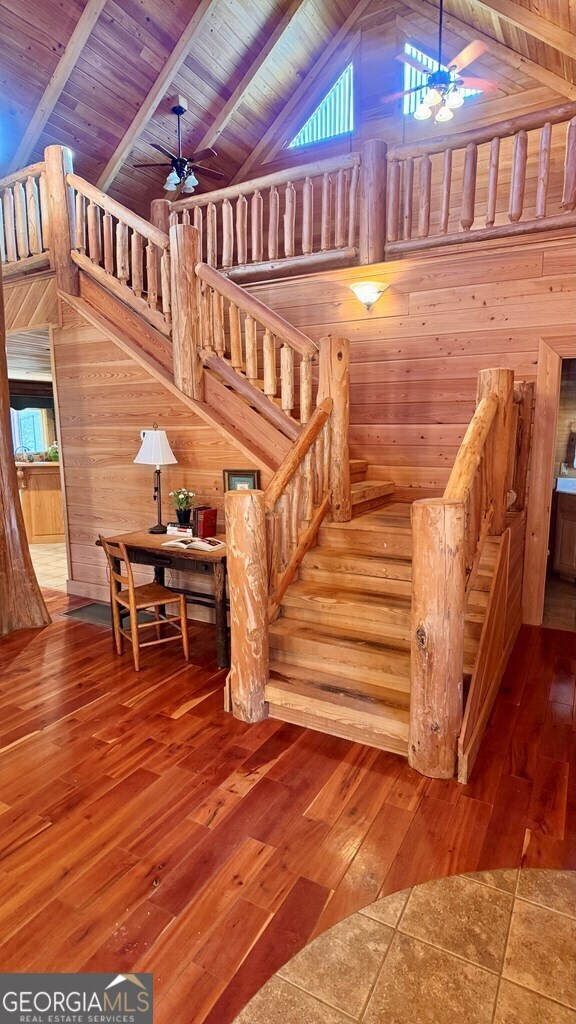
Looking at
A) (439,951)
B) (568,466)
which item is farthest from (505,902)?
(568,466)

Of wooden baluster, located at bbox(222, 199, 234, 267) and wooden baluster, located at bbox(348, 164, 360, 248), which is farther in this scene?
wooden baluster, located at bbox(222, 199, 234, 267)

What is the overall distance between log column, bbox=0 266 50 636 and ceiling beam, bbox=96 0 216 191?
10.2ft

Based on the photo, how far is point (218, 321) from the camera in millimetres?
4035

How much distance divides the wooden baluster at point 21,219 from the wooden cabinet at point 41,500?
3.25 metres

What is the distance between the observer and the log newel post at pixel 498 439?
9.98 feet

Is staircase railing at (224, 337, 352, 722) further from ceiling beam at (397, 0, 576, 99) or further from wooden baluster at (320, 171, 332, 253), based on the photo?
ceiling beam at (397, 0, 576, 99)

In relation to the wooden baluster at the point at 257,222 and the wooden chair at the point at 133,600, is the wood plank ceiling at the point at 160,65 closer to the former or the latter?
the wooden baluster at the point at 257,222

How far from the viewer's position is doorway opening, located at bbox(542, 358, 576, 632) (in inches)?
186

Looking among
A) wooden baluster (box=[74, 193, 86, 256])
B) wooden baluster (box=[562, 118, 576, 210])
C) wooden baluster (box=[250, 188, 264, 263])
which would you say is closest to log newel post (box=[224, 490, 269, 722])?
wooden baluster (box=[562, 118, 576, 210])

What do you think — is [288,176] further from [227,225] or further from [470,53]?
[470,53]

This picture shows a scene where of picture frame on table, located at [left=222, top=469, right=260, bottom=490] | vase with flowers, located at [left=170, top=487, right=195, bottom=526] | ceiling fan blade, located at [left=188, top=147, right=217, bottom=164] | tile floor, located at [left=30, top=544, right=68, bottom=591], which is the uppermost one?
ceiling fan blade, located at [left=188, top=147, right=217, bottom=164]

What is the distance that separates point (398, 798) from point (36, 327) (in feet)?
15.9

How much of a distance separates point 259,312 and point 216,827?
3.07 metres

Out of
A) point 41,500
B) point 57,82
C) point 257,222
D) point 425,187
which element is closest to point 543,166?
point 425,187
